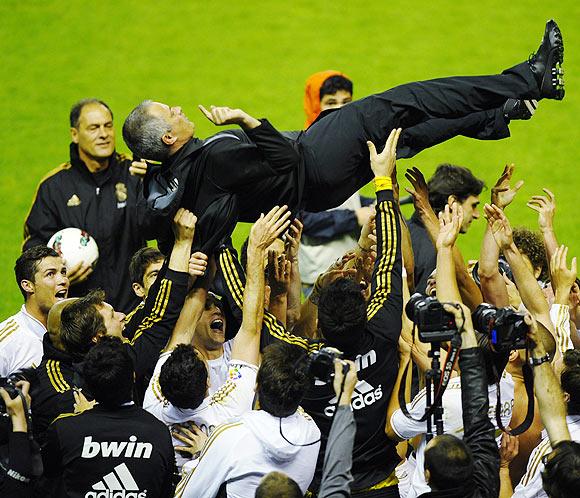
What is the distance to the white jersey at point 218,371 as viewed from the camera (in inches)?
223

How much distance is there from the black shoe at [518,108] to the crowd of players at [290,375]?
0.5 inches

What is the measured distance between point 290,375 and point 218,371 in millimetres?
1360

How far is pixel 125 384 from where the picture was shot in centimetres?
462

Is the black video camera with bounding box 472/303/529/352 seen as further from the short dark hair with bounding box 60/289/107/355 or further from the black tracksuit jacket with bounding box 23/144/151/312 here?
the black tracksuit jacket with bounding box 23/144/151/312

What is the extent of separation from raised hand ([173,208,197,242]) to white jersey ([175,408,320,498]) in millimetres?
1396

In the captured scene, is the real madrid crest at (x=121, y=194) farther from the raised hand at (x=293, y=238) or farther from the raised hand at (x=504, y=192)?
the raised hand at (x=504, y=192)

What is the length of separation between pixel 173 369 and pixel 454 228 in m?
1.41

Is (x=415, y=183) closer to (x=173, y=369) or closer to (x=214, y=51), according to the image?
(x=173, y=369)

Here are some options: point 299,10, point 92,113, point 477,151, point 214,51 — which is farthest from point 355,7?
point 92,113

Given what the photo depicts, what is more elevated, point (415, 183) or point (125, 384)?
point (415, 183)

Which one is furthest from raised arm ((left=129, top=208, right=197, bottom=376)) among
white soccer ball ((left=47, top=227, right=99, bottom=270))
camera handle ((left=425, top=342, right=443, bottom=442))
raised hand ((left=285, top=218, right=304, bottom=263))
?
white soccer ball ((left=47, top=227, right=99, bottom=270))

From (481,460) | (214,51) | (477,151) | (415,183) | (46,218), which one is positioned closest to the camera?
(481,460)

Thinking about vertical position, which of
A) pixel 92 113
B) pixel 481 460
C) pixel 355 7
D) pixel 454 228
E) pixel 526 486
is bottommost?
pixel 526 486

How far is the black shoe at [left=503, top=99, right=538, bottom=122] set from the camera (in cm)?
602
